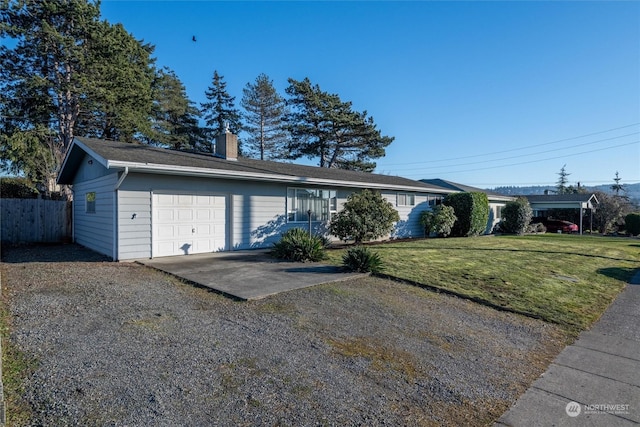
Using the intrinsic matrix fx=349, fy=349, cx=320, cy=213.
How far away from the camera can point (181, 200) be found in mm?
10141

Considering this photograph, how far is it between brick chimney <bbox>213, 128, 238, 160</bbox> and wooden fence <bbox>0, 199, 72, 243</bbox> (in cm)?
666

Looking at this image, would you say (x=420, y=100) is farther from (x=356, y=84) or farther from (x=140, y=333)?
(x=140, y=333)

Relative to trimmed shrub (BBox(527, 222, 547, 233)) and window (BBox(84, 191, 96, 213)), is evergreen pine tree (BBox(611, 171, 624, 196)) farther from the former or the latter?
window (BBox(84, 191, 96, 213))

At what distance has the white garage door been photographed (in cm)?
973

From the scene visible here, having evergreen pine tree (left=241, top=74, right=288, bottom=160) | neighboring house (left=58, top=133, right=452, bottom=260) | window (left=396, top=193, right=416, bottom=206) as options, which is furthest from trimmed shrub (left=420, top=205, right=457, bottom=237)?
evergreen pine tree (left=241, top=74, right=288, bottom=160)

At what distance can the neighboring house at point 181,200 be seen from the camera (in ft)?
30.1

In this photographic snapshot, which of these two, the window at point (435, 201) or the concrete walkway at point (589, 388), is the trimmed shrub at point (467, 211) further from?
the concrete walkway at point (589, 388)

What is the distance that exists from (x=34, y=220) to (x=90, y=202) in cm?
379

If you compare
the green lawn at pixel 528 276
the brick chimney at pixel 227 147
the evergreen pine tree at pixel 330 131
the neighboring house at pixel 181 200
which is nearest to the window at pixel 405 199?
the neighboring house at pixel 181 200

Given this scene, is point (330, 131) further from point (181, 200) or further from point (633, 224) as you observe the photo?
point (633, 224)

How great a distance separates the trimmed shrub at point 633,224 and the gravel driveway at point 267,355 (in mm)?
31076

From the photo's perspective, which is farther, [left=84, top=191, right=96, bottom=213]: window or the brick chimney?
the brick chimney

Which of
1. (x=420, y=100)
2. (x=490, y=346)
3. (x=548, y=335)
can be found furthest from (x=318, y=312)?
(x=420, y=100)

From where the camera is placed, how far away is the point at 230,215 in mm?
11242
